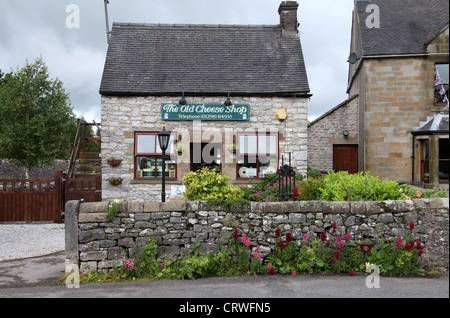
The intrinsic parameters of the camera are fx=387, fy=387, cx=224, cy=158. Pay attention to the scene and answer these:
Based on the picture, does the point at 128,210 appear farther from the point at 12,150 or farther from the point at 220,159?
the point at 12,150

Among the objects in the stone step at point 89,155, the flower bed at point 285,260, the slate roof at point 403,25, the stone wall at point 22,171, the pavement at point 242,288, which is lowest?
the pavement at point 242,288

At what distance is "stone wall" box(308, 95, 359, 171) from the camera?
1549 cm

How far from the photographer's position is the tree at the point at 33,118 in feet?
58.4

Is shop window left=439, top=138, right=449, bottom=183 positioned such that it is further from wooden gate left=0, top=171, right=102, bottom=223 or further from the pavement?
wooden gate left=0, top=171, right=102, bottom=223

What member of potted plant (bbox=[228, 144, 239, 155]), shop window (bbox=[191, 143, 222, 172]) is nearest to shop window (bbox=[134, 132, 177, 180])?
shop window (bbox=[191, 143, 222, 172])

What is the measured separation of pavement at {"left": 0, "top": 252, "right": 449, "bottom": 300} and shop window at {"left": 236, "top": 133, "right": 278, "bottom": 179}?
6391 millimetres

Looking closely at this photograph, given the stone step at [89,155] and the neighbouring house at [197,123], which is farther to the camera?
the stone step at [89,155]

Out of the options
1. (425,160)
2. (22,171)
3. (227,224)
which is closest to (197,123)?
(227,224)

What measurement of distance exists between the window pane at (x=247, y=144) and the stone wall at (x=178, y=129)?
0.87 ft

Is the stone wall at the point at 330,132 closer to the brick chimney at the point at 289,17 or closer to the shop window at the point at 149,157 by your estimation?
the brick chimney at the point at 289,17

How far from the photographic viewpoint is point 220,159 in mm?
12703

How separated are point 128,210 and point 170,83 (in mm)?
6906

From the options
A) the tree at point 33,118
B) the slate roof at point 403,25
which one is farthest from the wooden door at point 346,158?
the tree at point 33,118

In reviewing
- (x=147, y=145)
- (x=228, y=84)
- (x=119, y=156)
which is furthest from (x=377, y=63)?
(x=119, y=156)
